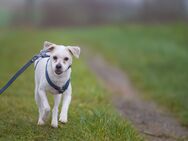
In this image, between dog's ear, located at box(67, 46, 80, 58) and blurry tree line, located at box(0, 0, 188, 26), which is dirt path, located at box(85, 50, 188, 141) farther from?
blurry tree line, located at box(0, 0, 188, 26)

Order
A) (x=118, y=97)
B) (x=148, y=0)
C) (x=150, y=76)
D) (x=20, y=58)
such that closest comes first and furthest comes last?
(x=118, y=97) < (x=150, y=76) < (x=20, y=58) < (x=148, y=0)

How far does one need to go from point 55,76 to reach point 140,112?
351 centimetres

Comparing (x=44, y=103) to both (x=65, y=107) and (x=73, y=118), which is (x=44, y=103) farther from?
(x=73, y=118)

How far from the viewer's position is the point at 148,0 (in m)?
41.4

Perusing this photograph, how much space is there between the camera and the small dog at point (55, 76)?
6.78 m

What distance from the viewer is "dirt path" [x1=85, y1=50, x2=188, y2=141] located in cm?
833

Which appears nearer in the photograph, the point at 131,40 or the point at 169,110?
the point at 169,110

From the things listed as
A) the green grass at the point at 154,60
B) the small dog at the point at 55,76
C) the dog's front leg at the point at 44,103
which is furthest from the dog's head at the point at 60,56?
the green grass at the point at 154,60

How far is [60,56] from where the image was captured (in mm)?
6770

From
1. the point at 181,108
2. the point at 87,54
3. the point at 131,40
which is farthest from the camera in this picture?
the point at 131,40

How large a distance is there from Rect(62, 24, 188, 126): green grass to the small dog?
3.29 metres

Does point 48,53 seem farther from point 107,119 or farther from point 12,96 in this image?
point 12,96

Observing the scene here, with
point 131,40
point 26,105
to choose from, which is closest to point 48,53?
point 26,105

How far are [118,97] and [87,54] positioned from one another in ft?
28.7
